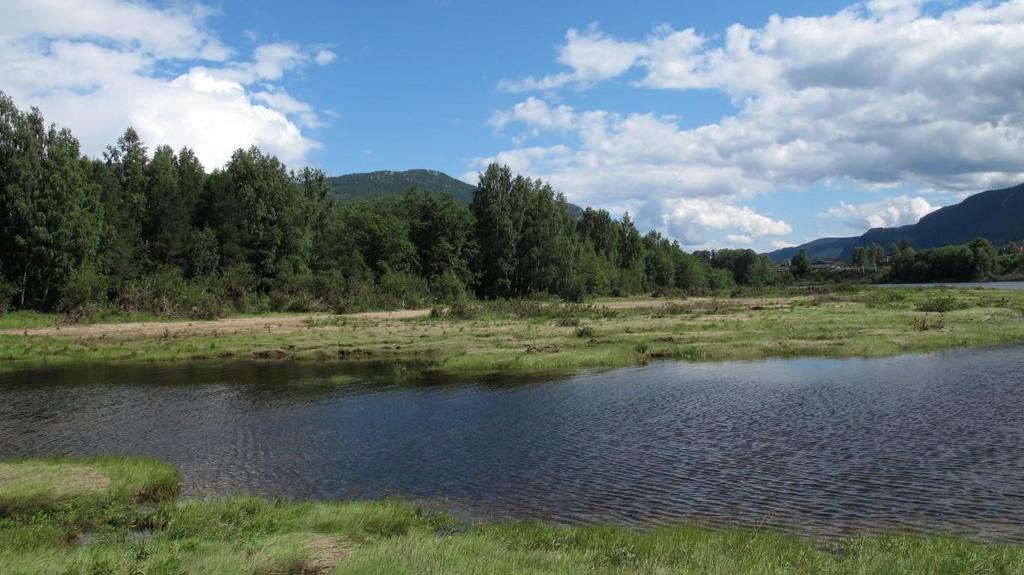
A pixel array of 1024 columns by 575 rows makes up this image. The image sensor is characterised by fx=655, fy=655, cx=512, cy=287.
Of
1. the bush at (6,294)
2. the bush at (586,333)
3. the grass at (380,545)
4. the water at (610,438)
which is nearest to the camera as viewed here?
the grass at (380,545)

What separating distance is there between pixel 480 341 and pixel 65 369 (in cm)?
3015

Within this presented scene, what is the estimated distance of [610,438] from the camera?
2403cm

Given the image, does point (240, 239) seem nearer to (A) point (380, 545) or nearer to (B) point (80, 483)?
(B) point (80, 483)

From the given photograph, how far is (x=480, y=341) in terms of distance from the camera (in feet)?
182

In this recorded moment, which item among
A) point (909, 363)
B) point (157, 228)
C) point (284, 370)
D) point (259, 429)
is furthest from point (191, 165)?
point (909, 363)

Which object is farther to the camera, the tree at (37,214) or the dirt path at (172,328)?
the tree at (37,214)

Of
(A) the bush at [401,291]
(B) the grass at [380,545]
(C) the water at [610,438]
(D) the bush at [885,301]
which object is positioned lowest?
(C) the water at [610,438]

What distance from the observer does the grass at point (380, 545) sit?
1082 cm

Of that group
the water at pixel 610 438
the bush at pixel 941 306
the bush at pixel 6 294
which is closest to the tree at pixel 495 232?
the bush at pixel 941 306

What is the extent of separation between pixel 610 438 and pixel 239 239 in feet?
296

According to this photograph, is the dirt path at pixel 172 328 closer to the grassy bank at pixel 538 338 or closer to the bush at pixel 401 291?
the grassy bank at pixel 538 338

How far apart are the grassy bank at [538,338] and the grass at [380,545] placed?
27.6 m

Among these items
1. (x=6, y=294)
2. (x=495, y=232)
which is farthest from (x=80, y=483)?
(x=495, y=232)

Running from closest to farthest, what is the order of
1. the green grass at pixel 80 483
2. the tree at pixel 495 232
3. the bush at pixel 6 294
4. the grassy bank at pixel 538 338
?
the green grass at pixel 80 483 → the grassy bank at pixel 538 338 → the bush at pixel 6 294 → the tree at pixel 495 232
